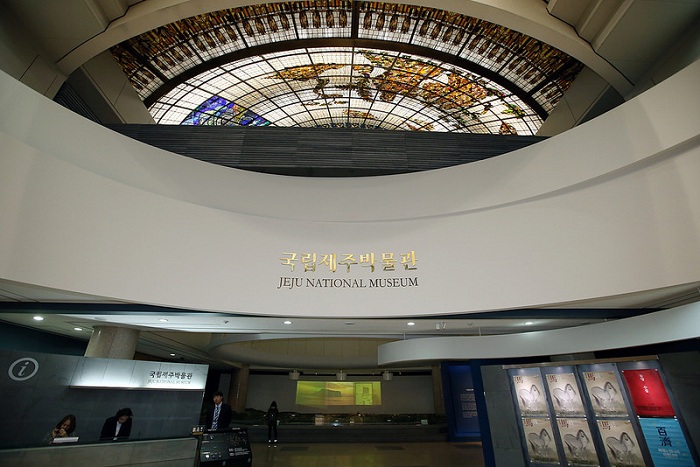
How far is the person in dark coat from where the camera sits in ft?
20.6

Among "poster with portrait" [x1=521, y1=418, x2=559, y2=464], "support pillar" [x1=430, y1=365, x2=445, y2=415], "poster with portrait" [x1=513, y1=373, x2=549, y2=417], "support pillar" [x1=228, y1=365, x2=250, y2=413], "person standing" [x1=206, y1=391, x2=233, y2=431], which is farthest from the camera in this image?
"support pillar" [x1=228, y1=365, x2=250, y2=413]

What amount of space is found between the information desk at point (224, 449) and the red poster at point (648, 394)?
22.1 feet

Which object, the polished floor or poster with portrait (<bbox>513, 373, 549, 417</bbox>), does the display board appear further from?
the polished floor

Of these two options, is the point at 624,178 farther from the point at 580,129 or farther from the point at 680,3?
the point at 680,3

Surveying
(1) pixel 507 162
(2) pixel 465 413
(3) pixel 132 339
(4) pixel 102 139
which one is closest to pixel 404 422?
(2) pixel 465 413

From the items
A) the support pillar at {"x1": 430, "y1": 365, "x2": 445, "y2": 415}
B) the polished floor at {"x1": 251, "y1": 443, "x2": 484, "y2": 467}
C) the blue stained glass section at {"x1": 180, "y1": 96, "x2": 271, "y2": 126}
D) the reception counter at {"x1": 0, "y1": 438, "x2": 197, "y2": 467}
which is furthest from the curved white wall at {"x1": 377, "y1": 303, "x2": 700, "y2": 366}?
the support pillar at {"x1": 430, "y1": 365, "x2": 445, "y2": 415}

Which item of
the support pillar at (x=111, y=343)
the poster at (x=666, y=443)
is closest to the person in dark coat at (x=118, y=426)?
the support pillar at (x=111, y=343)

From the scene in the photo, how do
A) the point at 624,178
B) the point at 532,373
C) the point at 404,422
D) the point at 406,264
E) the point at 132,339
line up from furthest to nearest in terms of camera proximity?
the point at 404,422, the point at 132,339, the point at 532,373, the point at 406,264, the point at 624,178

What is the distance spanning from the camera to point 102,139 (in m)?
5.68

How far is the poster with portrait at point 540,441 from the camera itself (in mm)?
5930

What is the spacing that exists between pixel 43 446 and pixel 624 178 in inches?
364

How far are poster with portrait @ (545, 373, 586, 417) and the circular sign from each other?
34.2ft

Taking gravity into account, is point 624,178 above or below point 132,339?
above

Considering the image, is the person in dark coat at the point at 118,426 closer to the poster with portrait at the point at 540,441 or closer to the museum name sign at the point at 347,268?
the museum name sign at the point at 347,268
